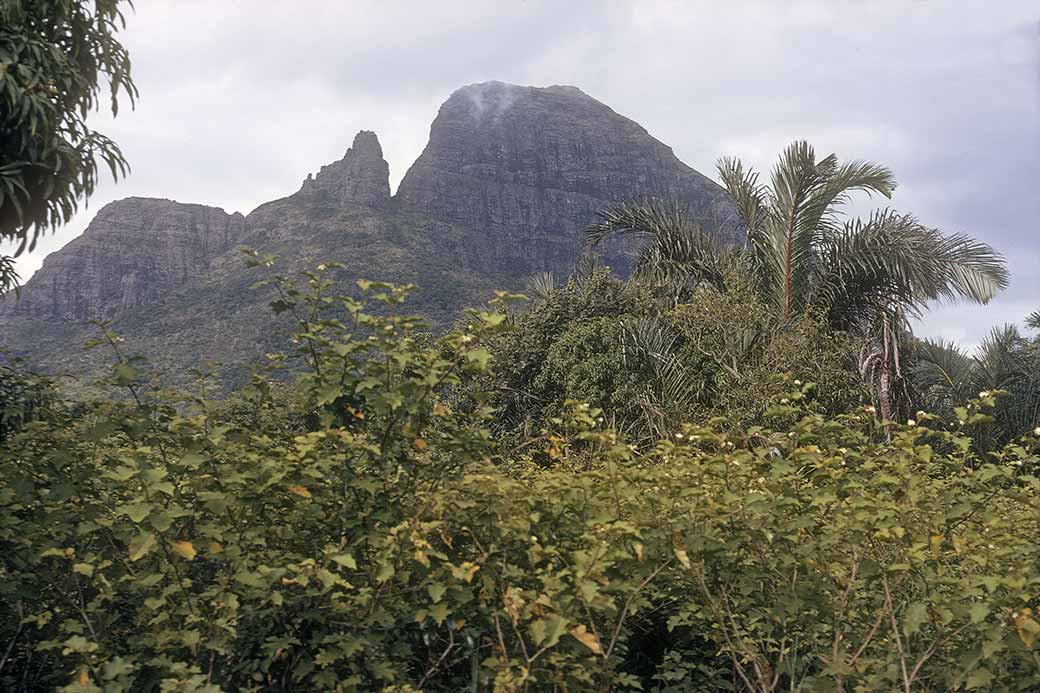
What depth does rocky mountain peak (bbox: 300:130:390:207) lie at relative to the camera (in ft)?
274

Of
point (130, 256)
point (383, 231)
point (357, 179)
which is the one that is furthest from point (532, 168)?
point (130, 256)

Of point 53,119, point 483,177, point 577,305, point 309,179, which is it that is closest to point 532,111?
point 483,177

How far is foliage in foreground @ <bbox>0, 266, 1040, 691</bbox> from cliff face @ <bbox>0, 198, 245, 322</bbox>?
306ft

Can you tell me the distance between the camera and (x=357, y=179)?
89938mm

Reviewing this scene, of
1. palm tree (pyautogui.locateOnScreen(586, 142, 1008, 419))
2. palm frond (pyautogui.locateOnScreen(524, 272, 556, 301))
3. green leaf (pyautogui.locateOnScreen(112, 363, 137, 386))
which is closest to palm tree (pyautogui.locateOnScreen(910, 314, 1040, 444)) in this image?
palm tree (pyautogui.locateOnScreen(586, 142, 1008, 419))

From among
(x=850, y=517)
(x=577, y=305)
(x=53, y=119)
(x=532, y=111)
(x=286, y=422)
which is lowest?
(x=850, y=517)

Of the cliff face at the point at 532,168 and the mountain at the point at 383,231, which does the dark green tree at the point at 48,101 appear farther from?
the cliff face at the point at 532,168

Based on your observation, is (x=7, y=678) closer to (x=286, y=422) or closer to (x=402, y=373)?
(x=286, y=422)

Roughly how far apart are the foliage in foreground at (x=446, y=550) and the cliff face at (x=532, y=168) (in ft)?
325

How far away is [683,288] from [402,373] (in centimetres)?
950

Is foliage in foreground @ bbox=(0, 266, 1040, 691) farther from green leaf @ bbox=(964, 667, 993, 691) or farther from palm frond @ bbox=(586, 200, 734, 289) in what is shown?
palm frond @ bbox=(586, 200, 734, 289)

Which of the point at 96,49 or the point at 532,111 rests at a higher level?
the point at 532,111

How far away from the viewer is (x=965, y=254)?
418 inches

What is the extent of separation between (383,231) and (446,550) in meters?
71.4
